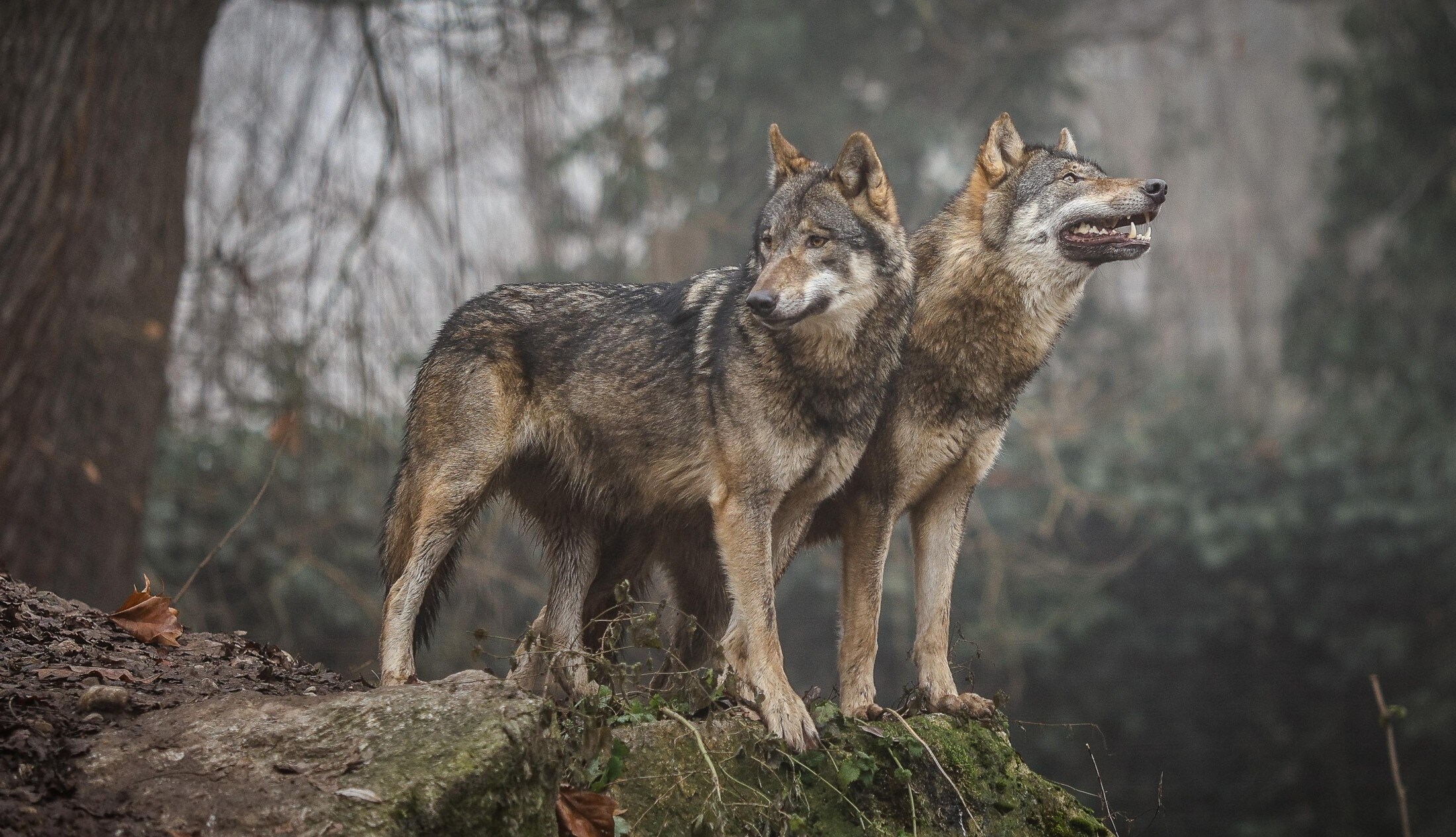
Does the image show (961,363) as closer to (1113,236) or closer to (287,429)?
(1113,236)

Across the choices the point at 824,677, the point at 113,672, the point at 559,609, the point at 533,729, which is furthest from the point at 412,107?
the point at 824,677

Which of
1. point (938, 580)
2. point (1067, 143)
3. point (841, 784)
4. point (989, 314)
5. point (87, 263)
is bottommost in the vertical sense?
point (841, 784)

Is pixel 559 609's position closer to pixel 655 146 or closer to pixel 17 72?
pixel 17 72

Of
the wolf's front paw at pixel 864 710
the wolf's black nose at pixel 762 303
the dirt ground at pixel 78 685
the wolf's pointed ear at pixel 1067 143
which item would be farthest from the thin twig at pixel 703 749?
the wolf's pointed ear at pixel 1067 143

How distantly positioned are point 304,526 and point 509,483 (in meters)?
3.95

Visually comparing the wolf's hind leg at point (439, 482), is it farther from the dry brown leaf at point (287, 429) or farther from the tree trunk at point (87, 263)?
the tree trunk at point (87, 263)

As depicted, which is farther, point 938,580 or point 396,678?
point 938,580

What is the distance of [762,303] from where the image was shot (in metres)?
4.04

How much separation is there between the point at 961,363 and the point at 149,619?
3.12 meters

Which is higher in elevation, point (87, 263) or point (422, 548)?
point (87, 263)

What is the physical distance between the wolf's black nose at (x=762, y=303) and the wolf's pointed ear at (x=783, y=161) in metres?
0.85

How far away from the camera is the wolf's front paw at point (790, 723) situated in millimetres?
3941

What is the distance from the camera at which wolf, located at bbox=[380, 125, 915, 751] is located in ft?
14.1

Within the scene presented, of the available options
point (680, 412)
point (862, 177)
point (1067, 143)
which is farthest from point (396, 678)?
point (1067, 143)
